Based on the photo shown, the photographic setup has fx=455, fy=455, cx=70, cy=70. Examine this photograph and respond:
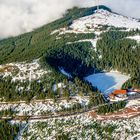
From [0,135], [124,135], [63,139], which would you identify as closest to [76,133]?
[63,139]

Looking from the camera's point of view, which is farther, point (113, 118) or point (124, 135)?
point (113, 118)

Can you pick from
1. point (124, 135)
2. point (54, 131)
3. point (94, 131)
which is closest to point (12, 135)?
Answer: point (54, 131)

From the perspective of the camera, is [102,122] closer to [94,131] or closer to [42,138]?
[94,131]

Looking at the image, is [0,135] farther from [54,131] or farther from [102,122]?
[102,122]

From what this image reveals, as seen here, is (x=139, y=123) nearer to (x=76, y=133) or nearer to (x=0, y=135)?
(x=76, y=133)

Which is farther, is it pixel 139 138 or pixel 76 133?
pixel 76 133

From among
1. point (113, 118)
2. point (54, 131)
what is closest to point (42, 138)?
point (54, 131)

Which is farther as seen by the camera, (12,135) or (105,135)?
(12,135)
